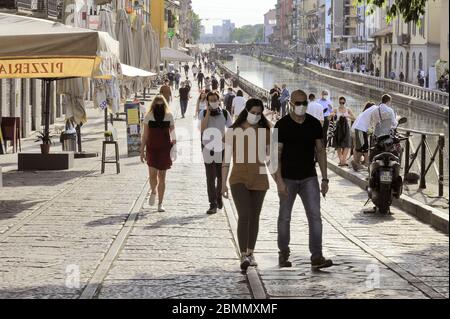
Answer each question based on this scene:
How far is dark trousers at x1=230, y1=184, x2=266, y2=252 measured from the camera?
401 inches

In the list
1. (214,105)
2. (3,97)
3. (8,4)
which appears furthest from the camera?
(3,97)

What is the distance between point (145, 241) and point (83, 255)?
1.14m

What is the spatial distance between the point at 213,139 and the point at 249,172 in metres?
4.21

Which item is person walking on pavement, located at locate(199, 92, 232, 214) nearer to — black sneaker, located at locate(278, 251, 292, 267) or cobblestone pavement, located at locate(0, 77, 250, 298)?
cobblestone pavement, located at locate(0, 77, 250, 298)

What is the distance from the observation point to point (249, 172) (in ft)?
33.3

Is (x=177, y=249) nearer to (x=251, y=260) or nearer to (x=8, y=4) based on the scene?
(x=251, y=260)

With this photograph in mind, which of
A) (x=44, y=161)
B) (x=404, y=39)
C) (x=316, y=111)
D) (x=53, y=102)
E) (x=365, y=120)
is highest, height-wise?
(x=404, y=39)

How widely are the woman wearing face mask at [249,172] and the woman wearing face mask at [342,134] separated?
40.4 ft

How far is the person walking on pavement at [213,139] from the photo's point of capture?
14250mm

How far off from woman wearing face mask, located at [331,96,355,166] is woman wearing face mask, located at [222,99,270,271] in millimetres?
12301

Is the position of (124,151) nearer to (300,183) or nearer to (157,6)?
(300,183)

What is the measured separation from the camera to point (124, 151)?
26062mm

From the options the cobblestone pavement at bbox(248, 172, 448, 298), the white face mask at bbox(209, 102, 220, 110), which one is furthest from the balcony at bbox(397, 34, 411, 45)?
the white face mask at bbox(209, 102, 220, 110)

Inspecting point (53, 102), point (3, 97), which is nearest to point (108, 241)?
point (3, 97)
